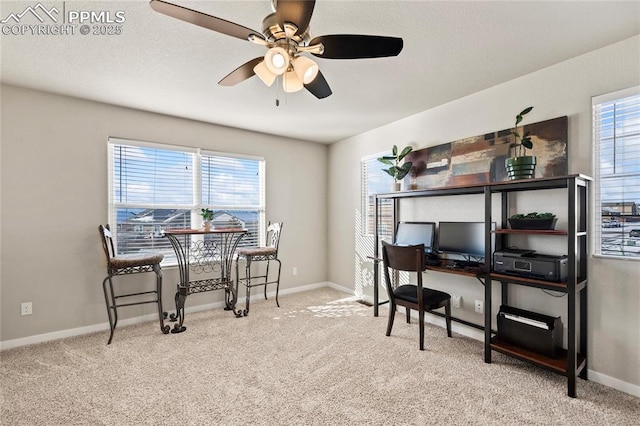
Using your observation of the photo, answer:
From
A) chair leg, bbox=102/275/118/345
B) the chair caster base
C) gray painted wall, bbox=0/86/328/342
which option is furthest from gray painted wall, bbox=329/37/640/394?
chair leg, bbox=102/275/118/345

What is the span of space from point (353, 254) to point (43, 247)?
365cm

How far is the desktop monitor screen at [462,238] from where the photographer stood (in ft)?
9.05

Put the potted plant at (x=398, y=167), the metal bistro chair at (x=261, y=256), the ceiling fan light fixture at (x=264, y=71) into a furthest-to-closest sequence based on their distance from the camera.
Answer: the metal bistro chair at (x=261, y=256) → the potted plant at (x=398, y=167) → the ceiling fan light fixture at (x=264, y=71)

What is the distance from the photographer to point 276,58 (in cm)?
152

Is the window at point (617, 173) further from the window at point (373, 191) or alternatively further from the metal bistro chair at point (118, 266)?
the metal bistro chair at point (118, 266)

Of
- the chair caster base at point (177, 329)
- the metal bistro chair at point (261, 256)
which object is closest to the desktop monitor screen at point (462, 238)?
the metal bistro chair at point (261, 256)

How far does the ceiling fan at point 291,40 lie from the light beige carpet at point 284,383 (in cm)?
207

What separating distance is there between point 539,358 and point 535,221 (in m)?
1.02

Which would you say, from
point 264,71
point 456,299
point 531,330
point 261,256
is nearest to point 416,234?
point 456,299

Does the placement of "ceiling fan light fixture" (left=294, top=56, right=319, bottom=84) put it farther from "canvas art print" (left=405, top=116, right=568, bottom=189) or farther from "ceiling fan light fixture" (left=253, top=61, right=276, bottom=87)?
"canvas art print" (left=405, top=116, right=568, bottom=189)

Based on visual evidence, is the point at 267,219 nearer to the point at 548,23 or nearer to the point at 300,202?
the point at 300,202

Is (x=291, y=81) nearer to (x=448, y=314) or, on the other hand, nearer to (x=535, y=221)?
(x=535, y=221)

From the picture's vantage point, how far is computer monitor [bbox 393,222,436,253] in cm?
320

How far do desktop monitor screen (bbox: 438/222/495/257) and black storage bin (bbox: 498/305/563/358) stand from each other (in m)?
0.56
